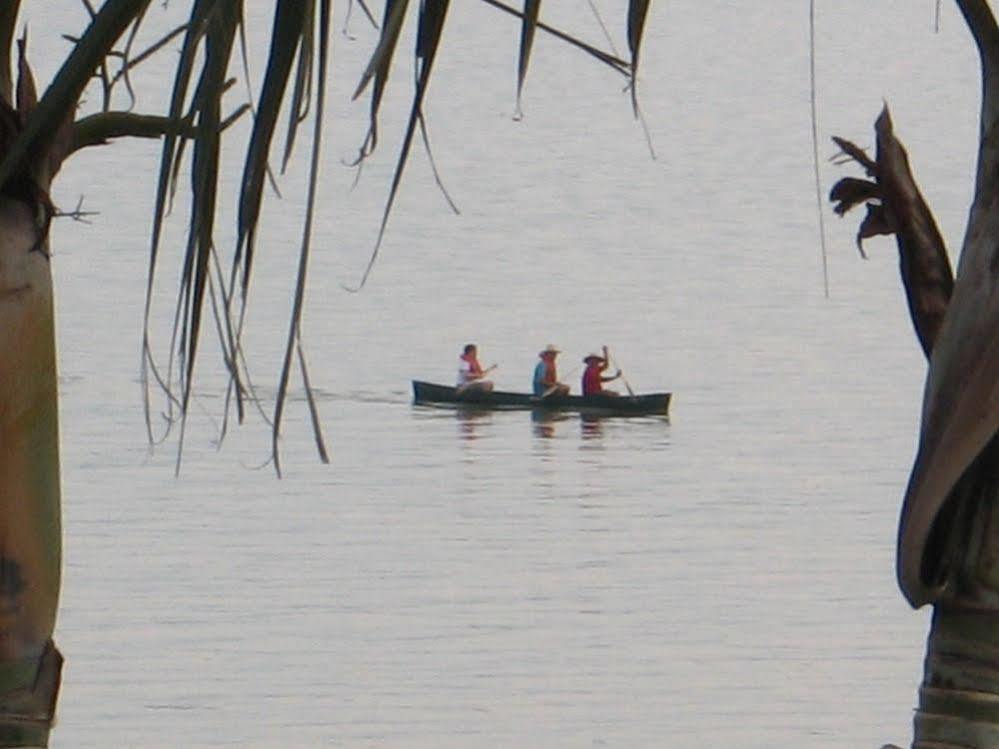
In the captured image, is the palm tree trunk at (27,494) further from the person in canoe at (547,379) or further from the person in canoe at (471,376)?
the person in canoe at (547,379)

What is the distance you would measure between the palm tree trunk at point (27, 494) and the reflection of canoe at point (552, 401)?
86.4 ft

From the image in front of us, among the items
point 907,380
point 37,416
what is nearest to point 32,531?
point 37,416

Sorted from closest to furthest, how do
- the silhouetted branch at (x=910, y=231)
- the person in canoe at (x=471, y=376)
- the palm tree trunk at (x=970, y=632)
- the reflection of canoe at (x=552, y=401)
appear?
the palm tree trunk at (x=970, y=632) → the silhouetted branch at (x=910, y=231) → the person in canoe at (x=471, y=376) → the reflection of canoe at (x=552, y=401)

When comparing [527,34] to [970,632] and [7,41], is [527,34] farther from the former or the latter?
[970,632]

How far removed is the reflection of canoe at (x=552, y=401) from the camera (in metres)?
28.5

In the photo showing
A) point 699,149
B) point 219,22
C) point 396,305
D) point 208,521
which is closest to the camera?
point 219,22

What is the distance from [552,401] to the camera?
28578 millimetres

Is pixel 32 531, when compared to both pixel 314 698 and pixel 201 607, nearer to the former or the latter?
pixel 314 698

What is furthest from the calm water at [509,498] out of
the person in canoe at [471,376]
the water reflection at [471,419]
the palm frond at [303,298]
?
the palm frond at [303,298]

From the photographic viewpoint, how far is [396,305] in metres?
41.9

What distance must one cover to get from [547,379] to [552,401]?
0.29 metres

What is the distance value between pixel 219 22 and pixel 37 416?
0.42m

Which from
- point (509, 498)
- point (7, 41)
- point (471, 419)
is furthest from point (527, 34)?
point (471, 419)

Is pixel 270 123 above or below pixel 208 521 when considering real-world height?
above
